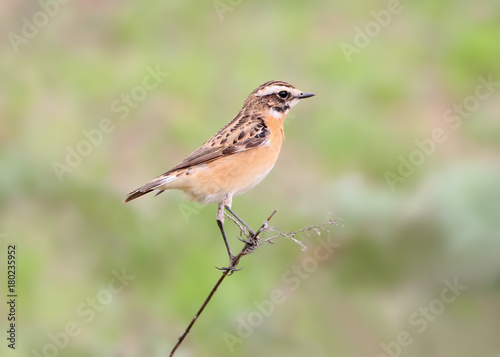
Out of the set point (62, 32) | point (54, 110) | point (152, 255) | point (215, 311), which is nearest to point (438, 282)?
point (215, 311)

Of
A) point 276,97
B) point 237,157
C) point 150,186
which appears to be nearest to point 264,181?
point 276,97

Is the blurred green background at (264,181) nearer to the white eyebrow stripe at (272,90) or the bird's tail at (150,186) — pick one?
the bird's tail at (150,186)

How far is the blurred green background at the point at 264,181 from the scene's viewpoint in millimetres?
9125

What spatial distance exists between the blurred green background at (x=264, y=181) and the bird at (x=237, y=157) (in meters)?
2.71

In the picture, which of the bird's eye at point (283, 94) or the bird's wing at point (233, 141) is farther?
the bird's eye at point (283, 94)

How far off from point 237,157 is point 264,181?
5095mm

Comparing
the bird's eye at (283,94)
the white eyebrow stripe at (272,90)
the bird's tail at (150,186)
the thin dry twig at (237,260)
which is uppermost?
the white eyebrow stripe at (272,90)

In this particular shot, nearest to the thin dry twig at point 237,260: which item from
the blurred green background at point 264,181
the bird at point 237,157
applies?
the bird at point 237,157

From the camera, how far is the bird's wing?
233 inches

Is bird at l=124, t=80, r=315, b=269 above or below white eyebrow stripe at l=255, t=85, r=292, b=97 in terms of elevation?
below

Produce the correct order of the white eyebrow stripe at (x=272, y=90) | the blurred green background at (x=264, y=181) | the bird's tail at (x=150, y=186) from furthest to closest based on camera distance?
the blurred green background at (x=264, y=181), the white eyebrow stripe at (x=272, y=90), the bird's tail at (x=150, y=186)

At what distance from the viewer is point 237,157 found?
6016 millimetres

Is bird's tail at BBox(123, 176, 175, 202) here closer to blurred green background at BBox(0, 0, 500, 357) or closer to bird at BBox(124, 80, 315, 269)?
bird at BBox(124, 80, 315, 269)

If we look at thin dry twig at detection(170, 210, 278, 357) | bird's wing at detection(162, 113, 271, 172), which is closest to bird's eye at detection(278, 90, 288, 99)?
bird's wing at detection(162, 113, 271, 172)
